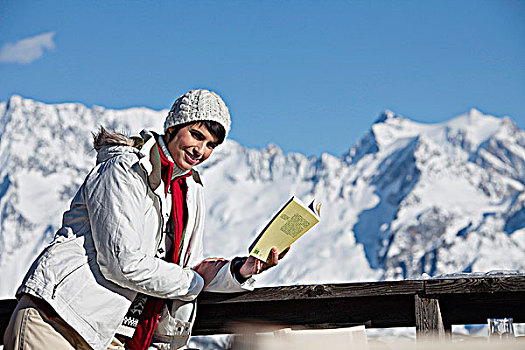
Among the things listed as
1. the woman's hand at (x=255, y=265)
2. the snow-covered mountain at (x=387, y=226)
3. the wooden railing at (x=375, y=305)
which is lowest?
the wooden railing at (x=375, y=305)

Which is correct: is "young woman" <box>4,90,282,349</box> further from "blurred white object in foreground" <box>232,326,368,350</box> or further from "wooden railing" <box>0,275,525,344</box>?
"blurred white object in foreground" <box>232,326,368,350</box>

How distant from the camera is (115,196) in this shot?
2504 millimetres

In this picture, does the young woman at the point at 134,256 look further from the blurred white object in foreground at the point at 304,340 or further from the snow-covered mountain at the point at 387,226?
the snow-covered mountain at the point at 387,226

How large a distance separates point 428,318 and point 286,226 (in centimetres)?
56

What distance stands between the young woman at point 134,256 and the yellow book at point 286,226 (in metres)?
0.04

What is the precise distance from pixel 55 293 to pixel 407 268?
543 ft

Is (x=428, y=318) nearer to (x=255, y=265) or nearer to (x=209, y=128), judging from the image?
(x=255, y=265)

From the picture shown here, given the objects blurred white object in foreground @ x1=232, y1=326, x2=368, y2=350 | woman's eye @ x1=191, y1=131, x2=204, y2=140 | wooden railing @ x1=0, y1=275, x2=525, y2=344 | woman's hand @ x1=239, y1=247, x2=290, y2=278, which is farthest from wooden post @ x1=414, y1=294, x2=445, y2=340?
woman's eye @ x1=191, y1=131, x2=204, y2=140

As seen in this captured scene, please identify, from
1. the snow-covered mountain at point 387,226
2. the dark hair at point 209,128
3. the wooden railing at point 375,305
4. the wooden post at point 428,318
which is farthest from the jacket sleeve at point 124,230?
the snow-covered mountain at point 387,226

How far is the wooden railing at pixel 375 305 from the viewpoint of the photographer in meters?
2.66

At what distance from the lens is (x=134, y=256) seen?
248cm

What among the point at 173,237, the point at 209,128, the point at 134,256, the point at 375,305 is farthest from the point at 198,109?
the point at 375,305

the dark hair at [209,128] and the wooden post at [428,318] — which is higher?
the dark hair at [209,128]

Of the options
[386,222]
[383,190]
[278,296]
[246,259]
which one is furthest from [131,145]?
[383,190]
